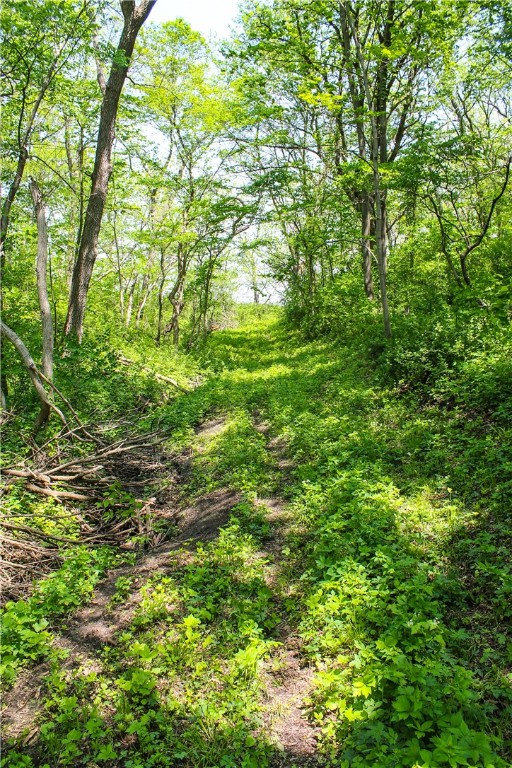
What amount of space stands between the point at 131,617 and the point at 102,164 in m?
10.0

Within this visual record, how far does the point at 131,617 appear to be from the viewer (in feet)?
13.6

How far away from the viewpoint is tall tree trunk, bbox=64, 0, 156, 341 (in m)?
10.2

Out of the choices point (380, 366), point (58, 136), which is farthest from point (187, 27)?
point (380, 366)

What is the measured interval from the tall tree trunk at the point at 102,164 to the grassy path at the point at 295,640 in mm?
6334

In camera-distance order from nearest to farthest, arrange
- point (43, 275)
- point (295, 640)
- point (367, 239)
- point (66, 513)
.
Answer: point (295, 640) → point (66, 513) → point (43, 275) → point (367, 239)

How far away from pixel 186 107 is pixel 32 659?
1864cm

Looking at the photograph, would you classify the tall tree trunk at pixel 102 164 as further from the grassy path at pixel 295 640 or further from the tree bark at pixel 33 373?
the grassy path at pixel 295 640

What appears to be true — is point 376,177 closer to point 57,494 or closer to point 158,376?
point 158,376

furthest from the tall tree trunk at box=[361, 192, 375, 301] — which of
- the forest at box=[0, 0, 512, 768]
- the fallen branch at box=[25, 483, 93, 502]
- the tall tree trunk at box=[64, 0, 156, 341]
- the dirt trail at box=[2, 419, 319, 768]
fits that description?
the fallen branch at box=[25, 483, 93, 502]

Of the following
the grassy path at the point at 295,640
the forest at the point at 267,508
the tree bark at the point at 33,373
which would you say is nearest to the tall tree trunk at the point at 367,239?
the forest at the point at 267,508

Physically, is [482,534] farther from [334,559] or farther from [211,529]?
[211,529]

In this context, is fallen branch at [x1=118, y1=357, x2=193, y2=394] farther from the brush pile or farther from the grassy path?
the grassy path

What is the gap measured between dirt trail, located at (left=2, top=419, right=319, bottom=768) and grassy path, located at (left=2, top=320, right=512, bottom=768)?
16 millimetres

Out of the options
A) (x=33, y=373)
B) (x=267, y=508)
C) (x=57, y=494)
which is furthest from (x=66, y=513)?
(x=267, y=508)
